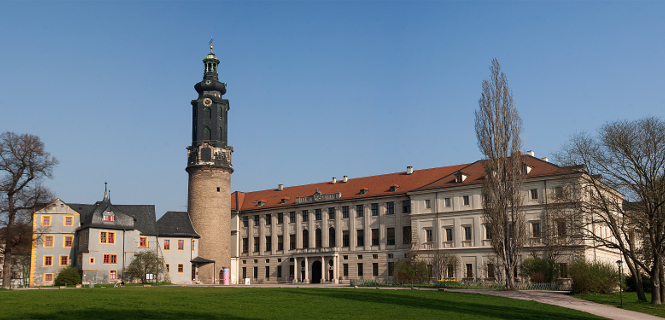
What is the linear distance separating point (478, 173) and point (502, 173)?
14.4m

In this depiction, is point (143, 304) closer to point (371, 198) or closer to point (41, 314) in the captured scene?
point (41, 314)

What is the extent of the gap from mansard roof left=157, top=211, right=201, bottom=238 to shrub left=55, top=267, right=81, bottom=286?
10801 millimetres

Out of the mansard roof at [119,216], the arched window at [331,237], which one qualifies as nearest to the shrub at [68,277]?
the mansard roof at [119,216]

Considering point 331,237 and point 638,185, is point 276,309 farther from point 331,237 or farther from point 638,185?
point 331,237

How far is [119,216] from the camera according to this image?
62531mm

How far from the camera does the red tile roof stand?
5791 cm

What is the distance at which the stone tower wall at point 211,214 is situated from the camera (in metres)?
68.9

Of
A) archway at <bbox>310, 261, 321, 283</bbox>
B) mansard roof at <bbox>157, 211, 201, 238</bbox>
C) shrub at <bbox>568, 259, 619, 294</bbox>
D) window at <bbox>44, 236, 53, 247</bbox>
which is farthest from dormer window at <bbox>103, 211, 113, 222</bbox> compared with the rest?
shrub at <bbox>568, 259, 619, 294</bbox>

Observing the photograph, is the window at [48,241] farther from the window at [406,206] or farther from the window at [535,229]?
the window at [535,229]

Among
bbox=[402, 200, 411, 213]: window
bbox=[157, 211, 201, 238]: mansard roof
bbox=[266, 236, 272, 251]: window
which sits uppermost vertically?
bbox=[402, 200, 411, 213]: window

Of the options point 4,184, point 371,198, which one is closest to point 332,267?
point 371,198

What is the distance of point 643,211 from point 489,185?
521 inches

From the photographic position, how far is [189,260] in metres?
66.8

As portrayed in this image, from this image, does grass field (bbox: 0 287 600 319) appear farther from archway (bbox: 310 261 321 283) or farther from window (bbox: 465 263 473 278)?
archway (bbox: 310 261 321 283)
